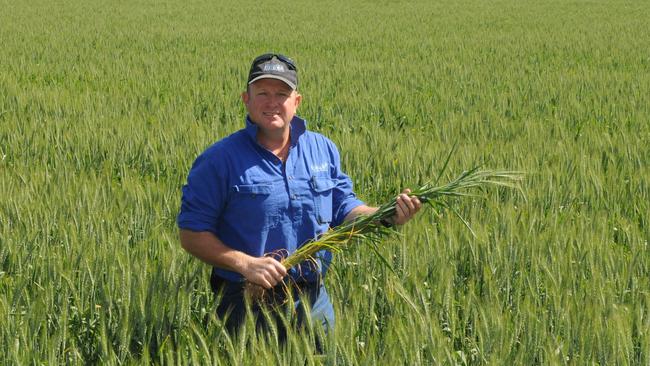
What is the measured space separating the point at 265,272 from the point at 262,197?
294mm

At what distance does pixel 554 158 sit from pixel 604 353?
3595 mm

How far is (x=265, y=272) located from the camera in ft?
7.80

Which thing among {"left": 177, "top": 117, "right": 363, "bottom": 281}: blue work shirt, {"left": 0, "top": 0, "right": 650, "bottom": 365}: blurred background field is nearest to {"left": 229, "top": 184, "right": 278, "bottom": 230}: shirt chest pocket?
{"left": 177, "top": 117, "right": 363, "bottom": 281}: blue work shirt

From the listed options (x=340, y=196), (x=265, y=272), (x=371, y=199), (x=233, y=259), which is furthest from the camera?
(x=371, y=199)

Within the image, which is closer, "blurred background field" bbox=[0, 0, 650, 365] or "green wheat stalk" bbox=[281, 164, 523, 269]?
"blurred background field" bbox=[0, 0, 650, 365]

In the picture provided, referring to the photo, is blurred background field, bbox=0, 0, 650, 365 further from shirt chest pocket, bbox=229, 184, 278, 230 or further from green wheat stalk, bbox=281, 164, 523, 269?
shirt chest pocket, bbox=229, 184, 278, 230

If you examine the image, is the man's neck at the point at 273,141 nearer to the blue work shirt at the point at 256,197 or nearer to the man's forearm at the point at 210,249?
the blue work shirt at the point at 256,197

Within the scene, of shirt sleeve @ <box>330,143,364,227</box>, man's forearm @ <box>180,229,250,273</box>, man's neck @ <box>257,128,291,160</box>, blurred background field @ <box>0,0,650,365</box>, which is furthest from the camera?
shirt sleeve @ <box>330,143,364,227</box>

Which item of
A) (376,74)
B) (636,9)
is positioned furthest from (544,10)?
(376,74)

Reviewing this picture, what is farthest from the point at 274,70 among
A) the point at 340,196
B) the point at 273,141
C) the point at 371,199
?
the point at 371,199

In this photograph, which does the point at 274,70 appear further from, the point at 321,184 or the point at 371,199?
the point at 371,199

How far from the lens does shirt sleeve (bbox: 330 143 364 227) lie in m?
2.87

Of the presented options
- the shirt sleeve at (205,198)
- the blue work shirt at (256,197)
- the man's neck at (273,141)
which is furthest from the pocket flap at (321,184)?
the shirt sleeve at (205,198)

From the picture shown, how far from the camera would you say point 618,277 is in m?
2.91
